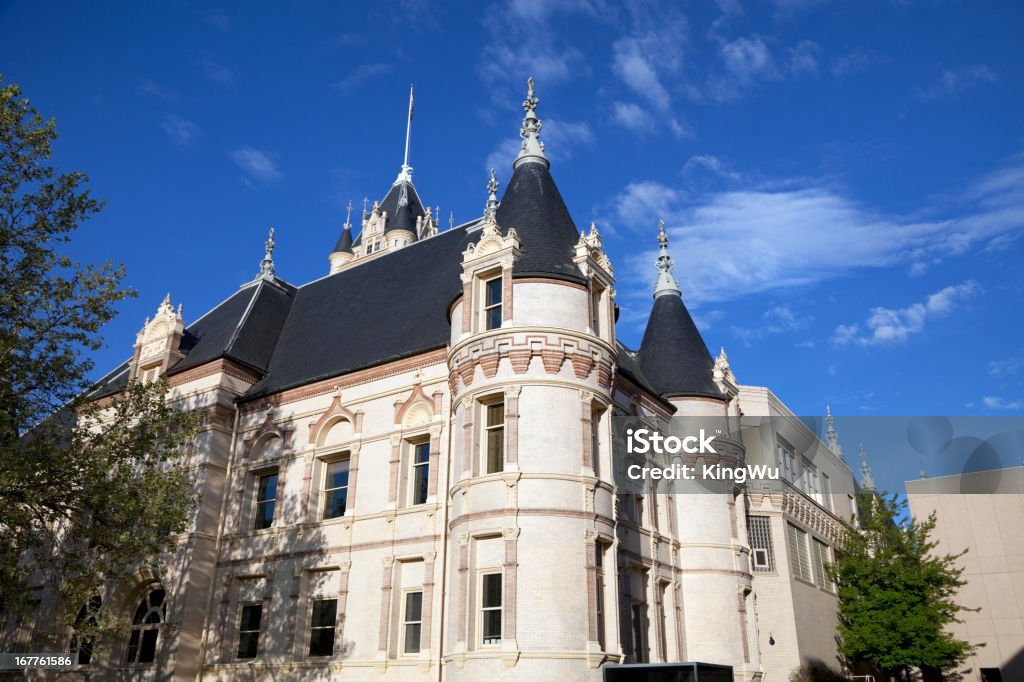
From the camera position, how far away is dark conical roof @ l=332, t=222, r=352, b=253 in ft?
270

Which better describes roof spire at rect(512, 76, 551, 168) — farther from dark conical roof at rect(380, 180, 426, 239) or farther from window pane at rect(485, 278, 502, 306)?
dark conical roof at rect(380, 180, 426, 239)

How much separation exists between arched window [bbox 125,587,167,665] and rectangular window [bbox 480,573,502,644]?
13.4 metres

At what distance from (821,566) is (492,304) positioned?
84.8 feet

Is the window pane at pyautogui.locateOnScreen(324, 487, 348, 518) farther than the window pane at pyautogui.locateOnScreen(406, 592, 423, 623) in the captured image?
Yes

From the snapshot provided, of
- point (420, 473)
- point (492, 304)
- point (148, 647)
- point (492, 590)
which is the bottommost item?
point (148, 647)

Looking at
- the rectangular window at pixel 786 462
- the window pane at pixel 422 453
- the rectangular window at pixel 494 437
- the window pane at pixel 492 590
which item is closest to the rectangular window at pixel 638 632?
the window pane at pixel 492 590

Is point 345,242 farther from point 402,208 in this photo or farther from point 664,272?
point 664,272

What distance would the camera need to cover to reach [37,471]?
1936 cm

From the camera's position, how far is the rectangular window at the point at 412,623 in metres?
24.8

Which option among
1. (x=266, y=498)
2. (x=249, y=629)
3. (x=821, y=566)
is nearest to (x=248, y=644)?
(x=249, y=629)

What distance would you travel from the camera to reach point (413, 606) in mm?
25266

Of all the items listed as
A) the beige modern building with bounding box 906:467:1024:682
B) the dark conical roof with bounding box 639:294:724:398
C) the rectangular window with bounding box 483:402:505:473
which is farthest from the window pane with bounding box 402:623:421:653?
the beige modern building with bounding box 906:467:1024:682

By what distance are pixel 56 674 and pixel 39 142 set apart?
20301 millimetres

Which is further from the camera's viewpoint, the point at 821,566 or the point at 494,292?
the point at 821,566
